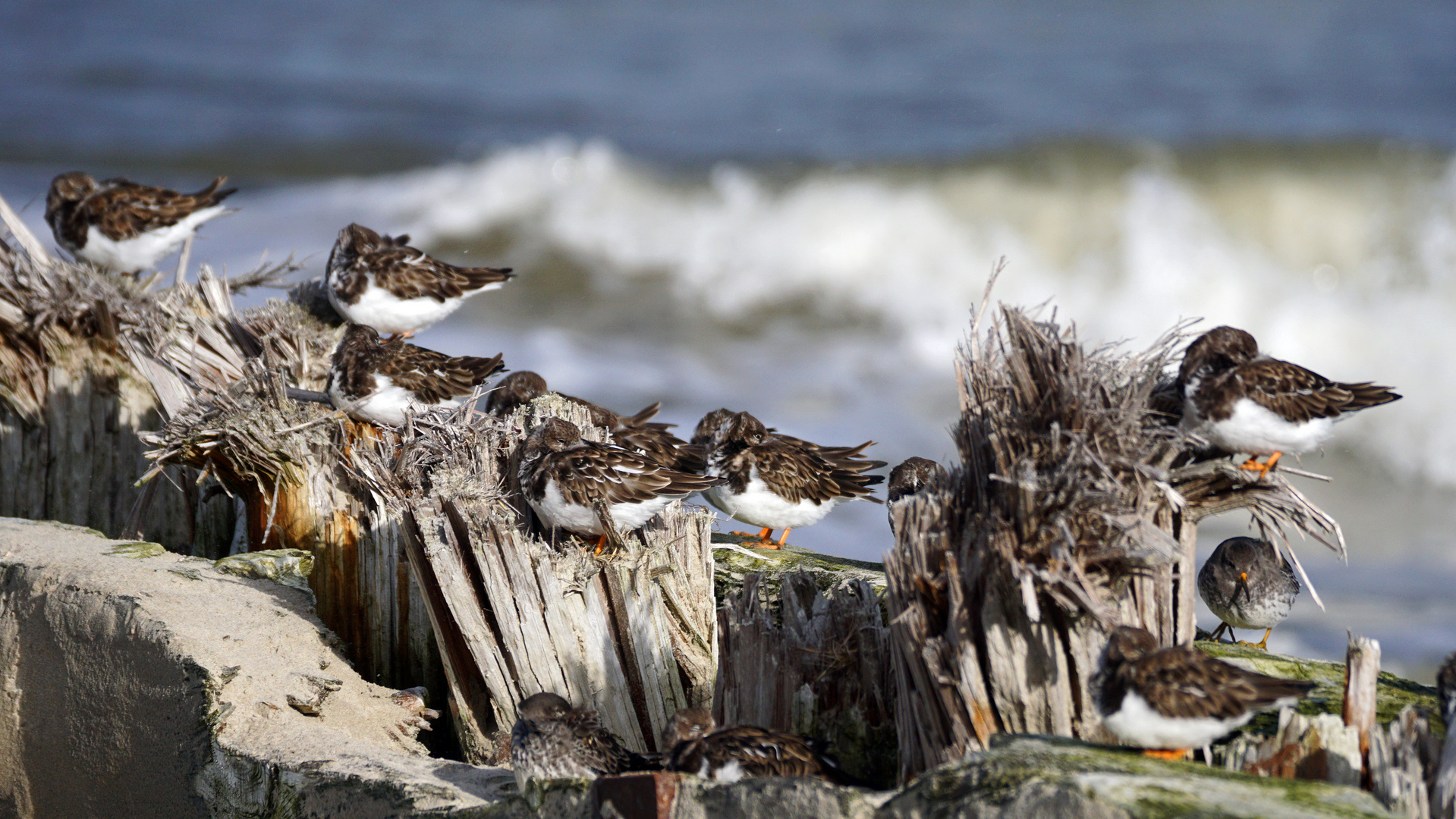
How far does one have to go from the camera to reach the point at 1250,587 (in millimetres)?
5883

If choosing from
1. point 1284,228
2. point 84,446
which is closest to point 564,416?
point 84,446

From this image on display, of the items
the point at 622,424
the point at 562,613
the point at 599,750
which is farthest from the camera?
the point at 622,424

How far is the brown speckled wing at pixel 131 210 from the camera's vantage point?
8.73 meters

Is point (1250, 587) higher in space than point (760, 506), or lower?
lower

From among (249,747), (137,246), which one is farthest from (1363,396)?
(137,246)

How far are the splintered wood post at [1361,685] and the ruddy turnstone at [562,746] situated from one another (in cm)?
243

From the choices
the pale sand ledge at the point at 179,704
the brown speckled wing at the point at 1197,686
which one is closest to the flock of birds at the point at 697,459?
the brown speckled wing at the point at 1197,686

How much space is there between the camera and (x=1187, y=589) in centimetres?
423

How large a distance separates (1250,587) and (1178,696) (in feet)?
9.18

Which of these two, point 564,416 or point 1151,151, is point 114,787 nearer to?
point 564,416

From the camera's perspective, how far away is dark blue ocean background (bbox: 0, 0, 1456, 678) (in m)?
15.9

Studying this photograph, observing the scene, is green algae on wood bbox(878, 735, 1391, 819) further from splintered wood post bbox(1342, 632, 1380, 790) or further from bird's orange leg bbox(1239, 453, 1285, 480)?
bird's orange leg bbox(1239, 453, 1285, 480)

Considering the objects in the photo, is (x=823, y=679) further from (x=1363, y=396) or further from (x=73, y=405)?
(x=73, y=405)

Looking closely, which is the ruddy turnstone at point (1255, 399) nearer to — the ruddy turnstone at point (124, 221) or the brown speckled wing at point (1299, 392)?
the brown speckled wing at point (1299, 392)
